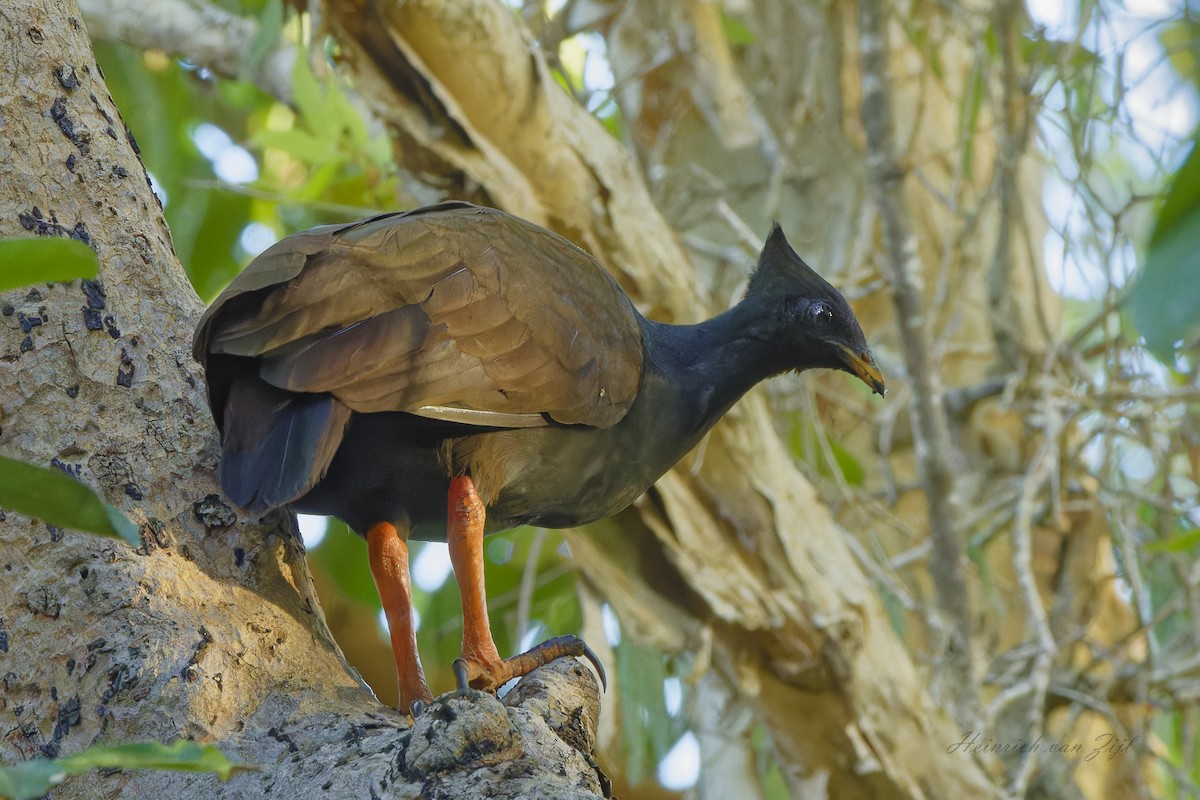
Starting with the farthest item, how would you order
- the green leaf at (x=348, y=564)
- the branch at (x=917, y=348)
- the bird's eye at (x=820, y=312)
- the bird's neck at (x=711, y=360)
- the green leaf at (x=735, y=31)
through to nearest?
the green leaf at (x=735, y=31) < the green leaf at (x=348, y=564) < the branch at (x=917, y=348) < the bird's eye at (x=820, y=312) < the bird's neck at (x=711, y=360)

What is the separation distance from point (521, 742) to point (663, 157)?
16.1 feet

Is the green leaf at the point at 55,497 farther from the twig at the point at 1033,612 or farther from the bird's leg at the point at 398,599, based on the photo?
the twig at the point at 1033,612

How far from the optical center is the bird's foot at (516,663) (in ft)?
8.60

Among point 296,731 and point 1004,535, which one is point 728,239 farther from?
point 296,731

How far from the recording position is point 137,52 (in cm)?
577

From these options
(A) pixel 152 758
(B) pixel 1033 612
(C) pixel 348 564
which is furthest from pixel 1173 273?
(C) pixel 348 564

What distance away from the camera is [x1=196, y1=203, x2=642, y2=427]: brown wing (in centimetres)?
228

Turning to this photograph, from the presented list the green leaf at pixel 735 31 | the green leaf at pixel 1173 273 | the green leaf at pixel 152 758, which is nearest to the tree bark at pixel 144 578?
the green leaf at pixel 152 758

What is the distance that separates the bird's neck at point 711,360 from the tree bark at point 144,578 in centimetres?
86


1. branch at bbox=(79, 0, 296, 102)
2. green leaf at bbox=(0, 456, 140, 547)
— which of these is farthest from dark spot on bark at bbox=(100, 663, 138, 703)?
branch at bbox=(79, 0, 296, 102)

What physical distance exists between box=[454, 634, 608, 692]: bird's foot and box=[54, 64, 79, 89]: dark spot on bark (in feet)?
4.61

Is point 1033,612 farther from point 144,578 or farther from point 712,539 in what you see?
point 144,578

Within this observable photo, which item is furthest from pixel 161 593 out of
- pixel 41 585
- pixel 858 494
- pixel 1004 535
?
pixel 1004 535

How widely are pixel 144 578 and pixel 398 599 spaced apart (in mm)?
646
